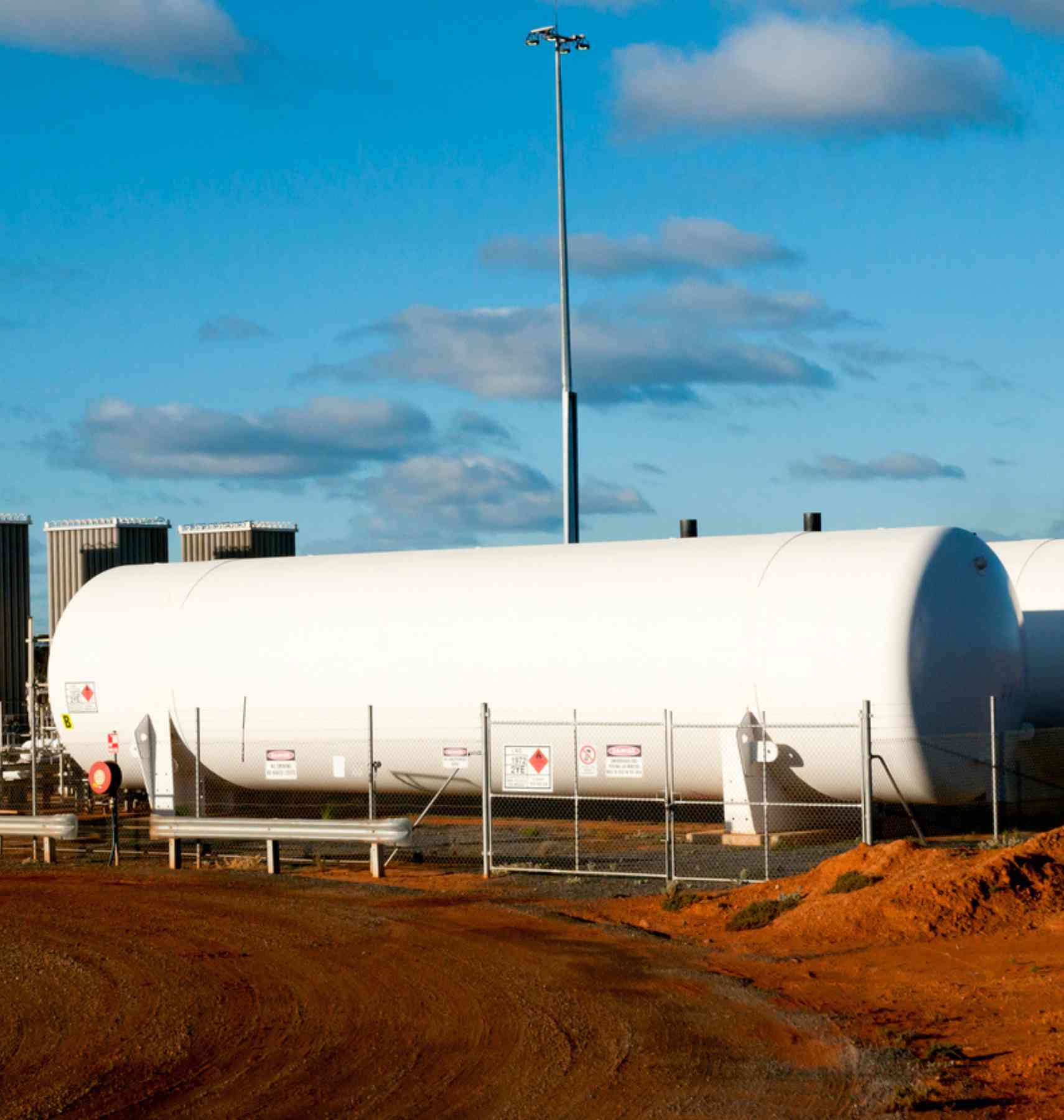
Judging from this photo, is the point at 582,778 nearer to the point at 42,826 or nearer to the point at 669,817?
the point at 669,817

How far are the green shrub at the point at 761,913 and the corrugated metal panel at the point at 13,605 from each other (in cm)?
2991

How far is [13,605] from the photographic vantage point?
42719 millimetres

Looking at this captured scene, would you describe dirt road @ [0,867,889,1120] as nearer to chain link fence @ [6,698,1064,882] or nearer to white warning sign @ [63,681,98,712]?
chain link fence @ [6,698,1064,882]

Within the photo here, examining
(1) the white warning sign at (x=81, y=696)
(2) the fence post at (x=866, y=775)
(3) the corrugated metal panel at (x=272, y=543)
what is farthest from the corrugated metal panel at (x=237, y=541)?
(2) the fence post at (x=866, y=775)

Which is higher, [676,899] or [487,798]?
[487,798]

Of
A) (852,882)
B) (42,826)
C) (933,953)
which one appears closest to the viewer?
(933,953)

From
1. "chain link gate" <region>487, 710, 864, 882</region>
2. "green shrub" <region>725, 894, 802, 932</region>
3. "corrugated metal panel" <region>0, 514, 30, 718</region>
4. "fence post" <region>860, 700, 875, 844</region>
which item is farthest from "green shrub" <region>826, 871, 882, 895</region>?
"corrugated metal panel" <region>0, 514, 30, 718</region>

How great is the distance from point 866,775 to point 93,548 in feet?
91.0

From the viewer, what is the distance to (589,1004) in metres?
13.2

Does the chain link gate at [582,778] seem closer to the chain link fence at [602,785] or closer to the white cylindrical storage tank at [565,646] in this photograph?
the chain link fence at [602,785]

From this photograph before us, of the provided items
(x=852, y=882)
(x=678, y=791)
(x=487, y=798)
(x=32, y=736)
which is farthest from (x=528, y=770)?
(x=32, y=736)

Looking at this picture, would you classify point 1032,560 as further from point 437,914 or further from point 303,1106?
point 303,1106

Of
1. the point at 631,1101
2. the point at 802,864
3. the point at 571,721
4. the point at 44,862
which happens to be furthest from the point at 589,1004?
the point at 44,862

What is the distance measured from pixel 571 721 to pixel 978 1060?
13.5m
